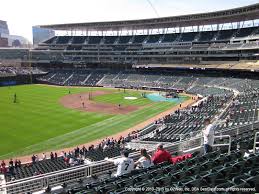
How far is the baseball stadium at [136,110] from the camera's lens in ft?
28.8

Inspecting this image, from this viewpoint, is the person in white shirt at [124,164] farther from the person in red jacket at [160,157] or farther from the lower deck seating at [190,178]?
the person in red jacket at [160,157]

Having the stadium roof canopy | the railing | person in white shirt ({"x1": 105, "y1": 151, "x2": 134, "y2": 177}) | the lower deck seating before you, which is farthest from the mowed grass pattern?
the lower deck seating

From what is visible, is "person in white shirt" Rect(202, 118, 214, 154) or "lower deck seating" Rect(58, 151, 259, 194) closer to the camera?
"lower deck seating" Rect(58, 151, 259, 194)

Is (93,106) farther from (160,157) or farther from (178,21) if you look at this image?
(160,157)

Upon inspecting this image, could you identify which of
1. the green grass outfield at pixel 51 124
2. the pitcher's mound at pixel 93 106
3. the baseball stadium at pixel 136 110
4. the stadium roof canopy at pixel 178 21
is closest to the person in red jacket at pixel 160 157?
the baseball stadium at pixel 136 110

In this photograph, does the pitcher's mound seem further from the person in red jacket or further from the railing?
the person in red jacket

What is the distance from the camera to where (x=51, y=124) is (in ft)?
130

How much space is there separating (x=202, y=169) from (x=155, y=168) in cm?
137

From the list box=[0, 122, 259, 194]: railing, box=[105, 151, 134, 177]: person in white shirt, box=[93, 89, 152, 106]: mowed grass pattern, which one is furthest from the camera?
box=[93, 89, 152, 106]: mowed grass pattern

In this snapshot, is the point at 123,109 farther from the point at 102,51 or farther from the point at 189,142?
the point at 102,51

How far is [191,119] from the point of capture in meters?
36.1

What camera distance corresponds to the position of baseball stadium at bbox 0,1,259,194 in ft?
28.8

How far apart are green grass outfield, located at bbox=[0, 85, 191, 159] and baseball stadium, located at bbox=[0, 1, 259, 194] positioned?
14cm

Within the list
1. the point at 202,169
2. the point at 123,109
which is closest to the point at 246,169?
the point at 202,169
